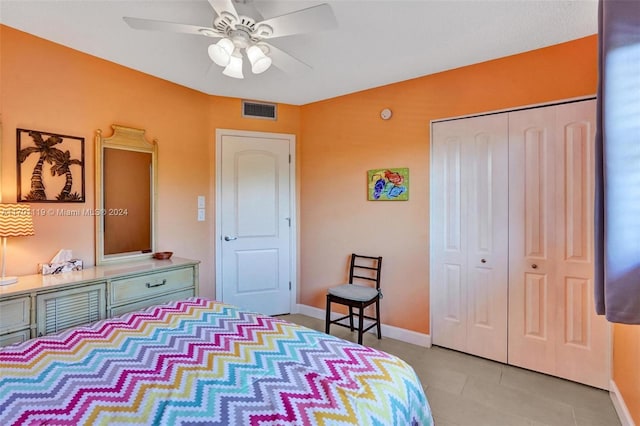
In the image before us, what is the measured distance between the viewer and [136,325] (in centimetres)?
166

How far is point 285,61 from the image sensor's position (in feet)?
6.48

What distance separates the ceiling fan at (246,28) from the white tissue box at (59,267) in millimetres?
1726

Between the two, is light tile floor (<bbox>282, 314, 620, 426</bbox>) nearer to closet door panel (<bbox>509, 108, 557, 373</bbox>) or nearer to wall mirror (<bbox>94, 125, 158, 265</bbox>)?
closet door panel (<bbox>509, 108, 557, 373</bbox>)

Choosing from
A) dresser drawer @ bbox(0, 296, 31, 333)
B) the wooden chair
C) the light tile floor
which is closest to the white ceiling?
dresser drawer @ bbox(0, 296, 31, 333)

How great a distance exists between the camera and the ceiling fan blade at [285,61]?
1.86 m

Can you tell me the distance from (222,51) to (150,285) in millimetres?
1756

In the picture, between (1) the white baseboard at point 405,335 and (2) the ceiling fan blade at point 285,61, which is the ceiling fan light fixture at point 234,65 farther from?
(1) the white baseboard at point 405,335

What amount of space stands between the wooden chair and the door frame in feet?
2.50

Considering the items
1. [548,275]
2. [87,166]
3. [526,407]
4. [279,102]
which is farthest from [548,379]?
[87,166]

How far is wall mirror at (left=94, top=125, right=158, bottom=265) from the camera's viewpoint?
255 centimetres

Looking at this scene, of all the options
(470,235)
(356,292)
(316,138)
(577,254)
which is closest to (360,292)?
(356,292)

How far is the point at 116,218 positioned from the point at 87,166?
460mm

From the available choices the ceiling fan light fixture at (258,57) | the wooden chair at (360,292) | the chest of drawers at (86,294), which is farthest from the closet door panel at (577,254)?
the chest of drawers at (86,294)

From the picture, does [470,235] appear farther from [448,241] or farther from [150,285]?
[150,285]
